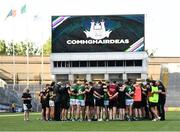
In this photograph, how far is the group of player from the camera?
28.6m

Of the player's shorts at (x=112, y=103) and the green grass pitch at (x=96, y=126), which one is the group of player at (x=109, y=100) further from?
the green grass pitch at (x=96, y=126)

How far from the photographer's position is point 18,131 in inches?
862

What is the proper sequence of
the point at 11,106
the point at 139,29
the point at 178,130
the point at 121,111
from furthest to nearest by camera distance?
the point at 139,29, the point at 11,106, the point at 121,111, the point at 178,130

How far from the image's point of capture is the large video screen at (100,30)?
8912 centimetres

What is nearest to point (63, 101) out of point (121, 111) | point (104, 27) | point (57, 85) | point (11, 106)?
point (57, 85)

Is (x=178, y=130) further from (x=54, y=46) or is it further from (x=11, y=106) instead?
(x=54, y=46)

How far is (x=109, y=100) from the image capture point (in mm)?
28797

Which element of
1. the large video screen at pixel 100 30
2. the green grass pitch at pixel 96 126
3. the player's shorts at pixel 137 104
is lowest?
the green grass pitch at pixel 96 126

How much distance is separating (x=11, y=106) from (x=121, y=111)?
80.7ft

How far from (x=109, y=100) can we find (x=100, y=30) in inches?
2403

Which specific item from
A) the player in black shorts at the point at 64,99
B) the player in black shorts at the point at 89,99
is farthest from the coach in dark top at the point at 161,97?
the player in black shorts at the point at 64,99

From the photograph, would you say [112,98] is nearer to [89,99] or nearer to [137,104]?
[89,99]

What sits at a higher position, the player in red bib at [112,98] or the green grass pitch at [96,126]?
the player in red bib at [112,98]

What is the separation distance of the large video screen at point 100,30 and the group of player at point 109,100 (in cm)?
5972
